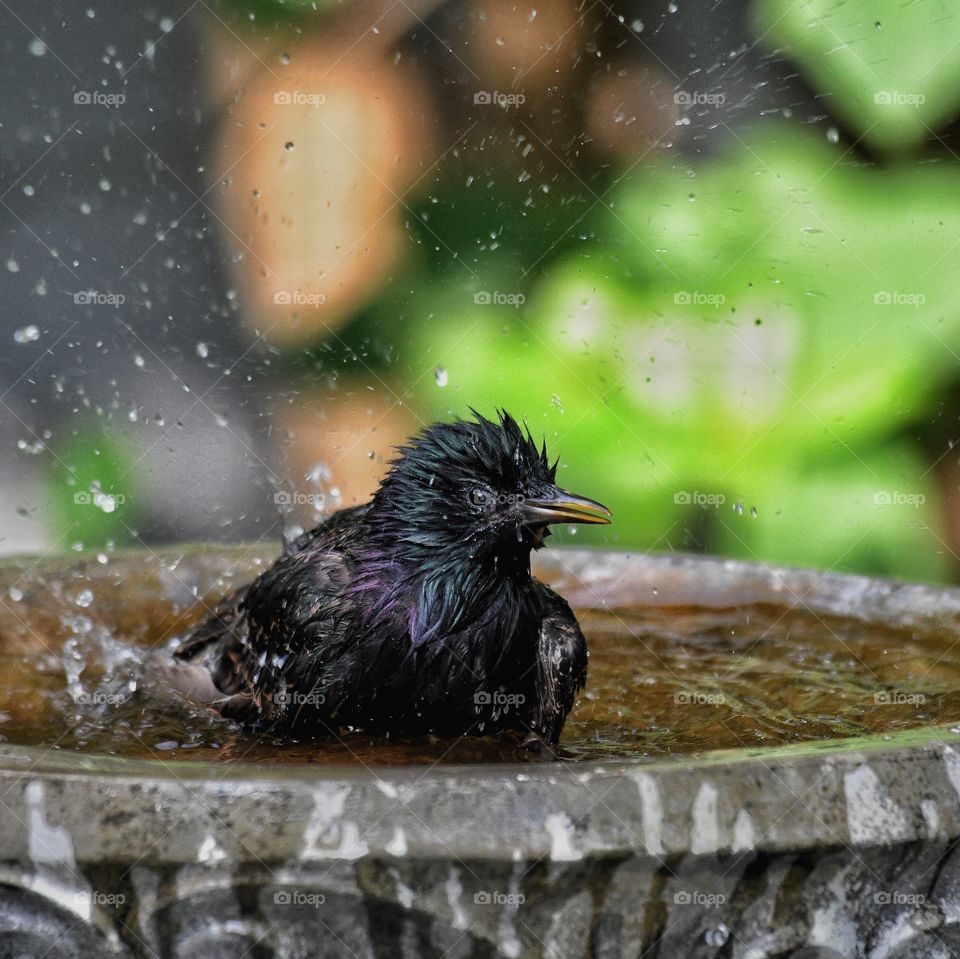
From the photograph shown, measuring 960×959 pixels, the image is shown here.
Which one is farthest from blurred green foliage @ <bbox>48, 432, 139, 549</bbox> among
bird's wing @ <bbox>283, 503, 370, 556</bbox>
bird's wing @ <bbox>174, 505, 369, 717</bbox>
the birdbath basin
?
the birdbath basin

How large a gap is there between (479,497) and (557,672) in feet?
1.39

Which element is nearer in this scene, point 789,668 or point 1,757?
point 1,757

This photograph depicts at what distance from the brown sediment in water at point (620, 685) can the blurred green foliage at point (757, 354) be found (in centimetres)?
178

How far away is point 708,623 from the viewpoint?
3734 millimetres

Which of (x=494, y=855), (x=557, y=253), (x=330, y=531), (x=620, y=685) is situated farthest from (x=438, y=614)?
(x=557, y=253)

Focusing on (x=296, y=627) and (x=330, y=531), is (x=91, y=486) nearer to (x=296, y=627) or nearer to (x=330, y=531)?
(x=330, y=531)

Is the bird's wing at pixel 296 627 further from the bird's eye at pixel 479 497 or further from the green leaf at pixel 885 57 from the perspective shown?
the green leaf at pixel 885 57

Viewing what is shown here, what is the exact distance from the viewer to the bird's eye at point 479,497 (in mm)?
2990

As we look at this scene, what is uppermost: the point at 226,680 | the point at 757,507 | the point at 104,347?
the point at 104,347

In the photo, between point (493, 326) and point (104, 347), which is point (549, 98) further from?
point (104, 347)

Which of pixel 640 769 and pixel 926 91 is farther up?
pixel 926 91

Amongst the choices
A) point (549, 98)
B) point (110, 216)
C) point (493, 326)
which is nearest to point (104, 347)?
point (110, 216)

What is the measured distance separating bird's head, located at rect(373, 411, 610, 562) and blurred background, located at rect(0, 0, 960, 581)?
6.98 feet

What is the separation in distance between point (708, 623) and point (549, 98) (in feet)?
9.32
